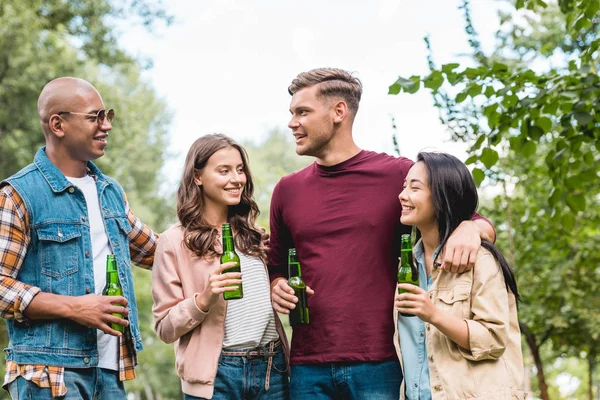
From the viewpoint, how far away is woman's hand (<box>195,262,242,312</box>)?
3438 mm

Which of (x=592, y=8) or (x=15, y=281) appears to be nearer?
(x=15, y=281)

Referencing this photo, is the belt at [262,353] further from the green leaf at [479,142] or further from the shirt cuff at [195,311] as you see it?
the green leaf at [479,142]

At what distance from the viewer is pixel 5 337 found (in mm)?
17953

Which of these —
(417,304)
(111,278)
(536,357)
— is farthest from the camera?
(536,357)

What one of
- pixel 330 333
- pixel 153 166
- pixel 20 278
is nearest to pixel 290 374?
pixel 330 333

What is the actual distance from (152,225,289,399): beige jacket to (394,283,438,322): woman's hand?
987 mm

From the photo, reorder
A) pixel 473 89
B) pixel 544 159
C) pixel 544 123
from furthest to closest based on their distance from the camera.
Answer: pixel 544 159 → pixel 544 123 → pixel 473 89

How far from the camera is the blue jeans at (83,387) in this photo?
333cm

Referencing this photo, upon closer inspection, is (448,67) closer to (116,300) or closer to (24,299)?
(116,300)

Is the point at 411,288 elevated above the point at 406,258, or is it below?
below

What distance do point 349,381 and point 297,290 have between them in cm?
52

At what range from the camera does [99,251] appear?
3713mm

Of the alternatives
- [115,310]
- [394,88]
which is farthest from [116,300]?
[394,88]

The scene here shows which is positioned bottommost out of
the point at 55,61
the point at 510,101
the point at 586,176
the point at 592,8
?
the point at 586,176
